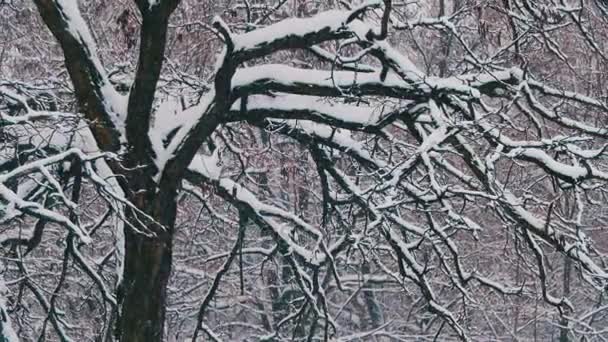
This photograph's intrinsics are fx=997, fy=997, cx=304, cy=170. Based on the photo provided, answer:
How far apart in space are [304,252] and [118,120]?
207 centimetres

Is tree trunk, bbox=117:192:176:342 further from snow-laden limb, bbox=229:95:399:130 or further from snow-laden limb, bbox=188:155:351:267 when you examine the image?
snow-laden limb, bbox=229:95:399:130

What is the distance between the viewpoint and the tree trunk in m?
6.45

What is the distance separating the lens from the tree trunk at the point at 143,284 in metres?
6.45

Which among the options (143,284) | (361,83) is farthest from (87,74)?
(361,83)

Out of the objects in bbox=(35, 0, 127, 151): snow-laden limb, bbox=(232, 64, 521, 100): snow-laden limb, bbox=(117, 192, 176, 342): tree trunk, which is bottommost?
bbox=(117, 192, 176, 342): tree trunk

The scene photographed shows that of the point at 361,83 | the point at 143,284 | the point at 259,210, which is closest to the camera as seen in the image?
the point at 361,83

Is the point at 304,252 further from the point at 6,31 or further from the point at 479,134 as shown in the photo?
the point at 6,31

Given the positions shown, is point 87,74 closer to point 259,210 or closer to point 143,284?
point 143,284

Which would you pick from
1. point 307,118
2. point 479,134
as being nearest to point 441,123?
point 479,134

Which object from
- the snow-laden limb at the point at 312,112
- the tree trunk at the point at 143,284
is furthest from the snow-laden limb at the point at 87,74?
the snow-laden limb at the point at 312,112

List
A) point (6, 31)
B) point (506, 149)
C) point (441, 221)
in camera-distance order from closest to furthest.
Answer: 1. point (506, 149)
2. point (6, 31)
3. point (441, 221)

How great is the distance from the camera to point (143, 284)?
21.2 feet

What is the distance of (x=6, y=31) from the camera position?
442 inches

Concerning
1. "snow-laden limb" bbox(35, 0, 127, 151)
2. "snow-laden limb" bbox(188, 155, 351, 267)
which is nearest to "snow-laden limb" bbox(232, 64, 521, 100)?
"snow-laden limb" bbox(35, 0, 127, 151)
